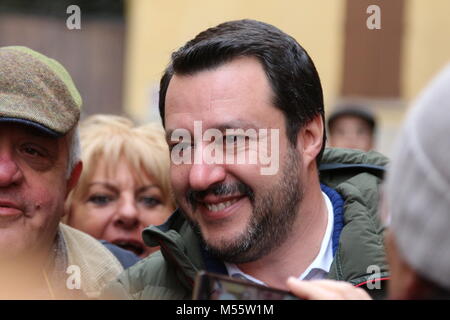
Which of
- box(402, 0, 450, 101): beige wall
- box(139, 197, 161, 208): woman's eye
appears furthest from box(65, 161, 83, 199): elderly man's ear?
box(402, 0, 450, 101): beige wall

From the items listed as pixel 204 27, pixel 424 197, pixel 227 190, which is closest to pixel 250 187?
pixel 227 190

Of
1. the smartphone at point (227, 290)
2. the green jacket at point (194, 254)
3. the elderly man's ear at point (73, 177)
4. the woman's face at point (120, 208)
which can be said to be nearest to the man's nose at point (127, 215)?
the woman's face at point (120, 208)

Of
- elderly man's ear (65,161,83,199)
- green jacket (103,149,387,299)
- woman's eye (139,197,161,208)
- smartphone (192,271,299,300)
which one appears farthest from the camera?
woman's eye (139,197,161,208)

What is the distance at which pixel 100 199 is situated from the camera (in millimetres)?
3709

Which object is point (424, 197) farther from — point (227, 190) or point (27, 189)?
point (27, 189)

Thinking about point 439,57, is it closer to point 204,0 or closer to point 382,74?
point 382,74

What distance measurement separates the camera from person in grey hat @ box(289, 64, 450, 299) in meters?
1.12

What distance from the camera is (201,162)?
2.20 metres

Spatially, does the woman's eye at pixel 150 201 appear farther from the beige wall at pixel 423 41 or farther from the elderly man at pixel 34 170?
the beige wall at pixel 423 41

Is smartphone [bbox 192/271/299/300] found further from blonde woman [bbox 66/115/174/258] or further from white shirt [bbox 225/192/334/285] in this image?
blonde woman [bbox 66/115/174/258]

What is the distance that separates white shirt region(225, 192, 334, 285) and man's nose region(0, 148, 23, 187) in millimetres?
697

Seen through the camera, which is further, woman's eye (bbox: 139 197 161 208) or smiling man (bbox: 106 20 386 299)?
woman's eye (bbox: 139 197 161 208)

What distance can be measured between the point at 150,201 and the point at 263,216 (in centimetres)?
160
